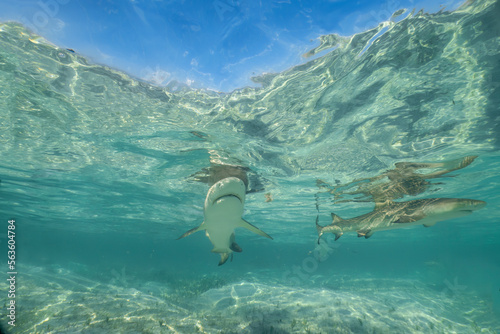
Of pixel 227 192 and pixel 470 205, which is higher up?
pixel 227 192

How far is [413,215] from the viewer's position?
6418 millimetres

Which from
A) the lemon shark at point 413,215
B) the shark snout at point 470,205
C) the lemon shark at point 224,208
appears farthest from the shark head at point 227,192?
the shark snout at point 470,205

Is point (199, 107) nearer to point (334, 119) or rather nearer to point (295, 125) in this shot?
point (295, 125)

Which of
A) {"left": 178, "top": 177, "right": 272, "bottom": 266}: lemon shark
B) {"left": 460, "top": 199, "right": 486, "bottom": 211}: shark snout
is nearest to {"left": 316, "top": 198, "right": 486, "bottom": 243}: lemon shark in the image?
{"left": 460, "top": 199, "right": 486, "bottom": 211}: shark snout

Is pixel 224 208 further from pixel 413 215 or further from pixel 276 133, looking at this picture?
pixel 413 215

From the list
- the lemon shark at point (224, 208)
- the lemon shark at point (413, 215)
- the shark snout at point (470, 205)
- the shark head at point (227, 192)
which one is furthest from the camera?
the lemon shark at point (224, 208)

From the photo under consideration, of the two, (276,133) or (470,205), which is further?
(276,133)

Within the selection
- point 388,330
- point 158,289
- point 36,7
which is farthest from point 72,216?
point 388,330

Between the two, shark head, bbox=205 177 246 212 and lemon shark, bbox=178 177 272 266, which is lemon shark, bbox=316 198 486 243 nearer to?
lemon shark, bbox=178 177 272 266

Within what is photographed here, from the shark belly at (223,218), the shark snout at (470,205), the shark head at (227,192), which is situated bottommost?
the shark belly at (223,218)

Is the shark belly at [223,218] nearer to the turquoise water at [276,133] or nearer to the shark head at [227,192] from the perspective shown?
the shark head at [227,192]

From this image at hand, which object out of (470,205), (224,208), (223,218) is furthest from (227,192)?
(470,205)

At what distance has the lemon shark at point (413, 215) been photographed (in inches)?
217

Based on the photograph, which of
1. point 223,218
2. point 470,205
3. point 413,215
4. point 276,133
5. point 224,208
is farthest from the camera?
point 276,133
